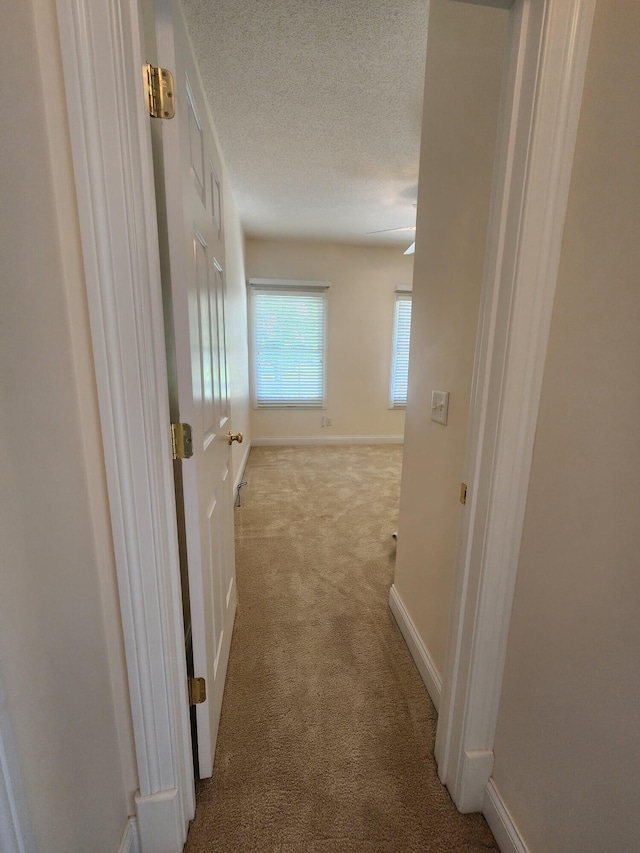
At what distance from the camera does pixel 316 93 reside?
190 centimetres

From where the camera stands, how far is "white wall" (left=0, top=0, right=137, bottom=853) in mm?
516

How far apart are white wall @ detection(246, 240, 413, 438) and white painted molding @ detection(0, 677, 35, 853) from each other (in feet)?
15.0

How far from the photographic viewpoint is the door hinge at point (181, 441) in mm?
856

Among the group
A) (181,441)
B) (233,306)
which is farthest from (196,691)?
(233,306)

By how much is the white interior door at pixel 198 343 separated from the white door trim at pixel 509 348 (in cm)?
73

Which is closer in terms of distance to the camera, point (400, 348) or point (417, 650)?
point (417, 650)

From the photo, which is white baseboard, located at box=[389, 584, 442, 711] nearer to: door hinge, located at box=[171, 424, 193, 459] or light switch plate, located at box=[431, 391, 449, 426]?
light switch plate, located at box=[431, 391, 449, 426]

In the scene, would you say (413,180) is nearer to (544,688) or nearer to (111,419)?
(111,419)

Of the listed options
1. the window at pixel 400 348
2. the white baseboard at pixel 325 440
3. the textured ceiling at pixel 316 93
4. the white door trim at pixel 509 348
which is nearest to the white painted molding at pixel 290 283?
the window at pixel 400 348

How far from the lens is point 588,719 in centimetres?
68

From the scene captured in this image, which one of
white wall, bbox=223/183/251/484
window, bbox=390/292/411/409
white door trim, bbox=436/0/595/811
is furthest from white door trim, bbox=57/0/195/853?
window, bbox=390/292/411/409

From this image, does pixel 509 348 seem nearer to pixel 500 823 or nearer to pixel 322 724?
pixel 500 823

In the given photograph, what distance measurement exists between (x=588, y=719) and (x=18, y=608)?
105 cm

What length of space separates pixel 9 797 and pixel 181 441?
61 centimetres
